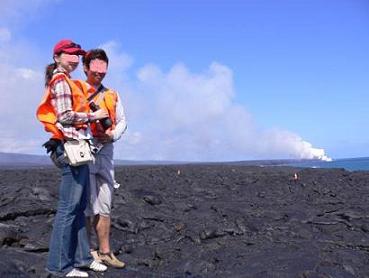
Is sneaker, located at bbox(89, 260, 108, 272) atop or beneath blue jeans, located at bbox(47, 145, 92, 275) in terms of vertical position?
beneath

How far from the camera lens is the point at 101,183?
507cm

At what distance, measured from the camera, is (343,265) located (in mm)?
6215

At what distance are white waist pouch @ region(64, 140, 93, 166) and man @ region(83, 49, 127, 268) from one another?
382 mm

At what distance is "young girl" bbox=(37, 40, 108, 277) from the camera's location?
445 cm

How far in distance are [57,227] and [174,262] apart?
2691mm

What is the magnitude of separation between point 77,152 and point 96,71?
0.94 metres

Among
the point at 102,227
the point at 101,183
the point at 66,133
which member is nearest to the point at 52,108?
the point at 66,133

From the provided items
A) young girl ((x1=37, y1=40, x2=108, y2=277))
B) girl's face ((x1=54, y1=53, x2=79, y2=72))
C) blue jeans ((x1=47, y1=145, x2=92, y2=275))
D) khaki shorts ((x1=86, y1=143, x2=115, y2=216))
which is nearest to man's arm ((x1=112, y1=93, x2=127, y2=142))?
khaki shorts ((x1=86, y1=143, x2=115, y2=216))

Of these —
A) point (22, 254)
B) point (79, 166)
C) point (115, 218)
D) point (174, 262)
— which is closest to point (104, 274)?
point (79, 166)

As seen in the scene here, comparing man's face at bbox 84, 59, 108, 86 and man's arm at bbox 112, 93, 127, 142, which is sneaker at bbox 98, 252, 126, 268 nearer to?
man's arm at bbox 112, 93, 127, 142

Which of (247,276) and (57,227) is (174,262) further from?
(57,227)

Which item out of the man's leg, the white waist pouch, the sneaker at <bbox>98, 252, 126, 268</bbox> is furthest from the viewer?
the sneaker at <bbox>98, 252, 126, 268</bbox>

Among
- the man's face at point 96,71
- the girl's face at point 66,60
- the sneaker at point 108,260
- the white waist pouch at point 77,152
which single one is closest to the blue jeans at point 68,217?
the white waist pouch at point 77,152

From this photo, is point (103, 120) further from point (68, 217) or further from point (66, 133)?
point (68, 217)
